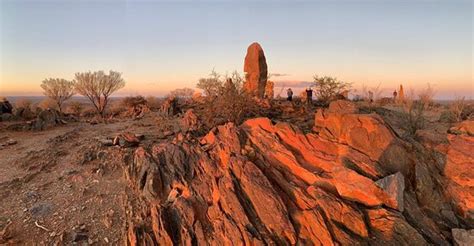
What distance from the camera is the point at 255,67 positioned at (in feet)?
68.0

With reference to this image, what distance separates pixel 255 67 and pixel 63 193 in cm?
1579

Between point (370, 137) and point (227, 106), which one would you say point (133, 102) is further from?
point (370, 137)

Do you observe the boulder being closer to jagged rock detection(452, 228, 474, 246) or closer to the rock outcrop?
the rock outcrop

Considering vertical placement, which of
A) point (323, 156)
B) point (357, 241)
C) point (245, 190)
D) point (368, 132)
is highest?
point (368, 132)

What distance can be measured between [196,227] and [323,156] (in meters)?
2.92

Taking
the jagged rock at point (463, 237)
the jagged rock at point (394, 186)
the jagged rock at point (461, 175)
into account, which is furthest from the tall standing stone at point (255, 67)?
the jagged rock at point (463, 237)

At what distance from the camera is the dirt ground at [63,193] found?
5797mm

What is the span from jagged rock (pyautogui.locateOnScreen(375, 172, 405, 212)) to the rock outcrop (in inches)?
0.7

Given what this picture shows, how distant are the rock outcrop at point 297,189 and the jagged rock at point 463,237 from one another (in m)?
0.13

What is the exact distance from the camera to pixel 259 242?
4.63 metres

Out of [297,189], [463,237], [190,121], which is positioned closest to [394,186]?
[463,237]

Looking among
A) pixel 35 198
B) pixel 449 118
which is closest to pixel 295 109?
pixel 449 118

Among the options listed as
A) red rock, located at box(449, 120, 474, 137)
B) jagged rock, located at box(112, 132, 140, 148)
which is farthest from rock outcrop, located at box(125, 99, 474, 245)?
jagged rock, located at box(112, 132, 140, 148)

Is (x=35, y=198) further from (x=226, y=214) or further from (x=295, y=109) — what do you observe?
(x=295, y=109)
